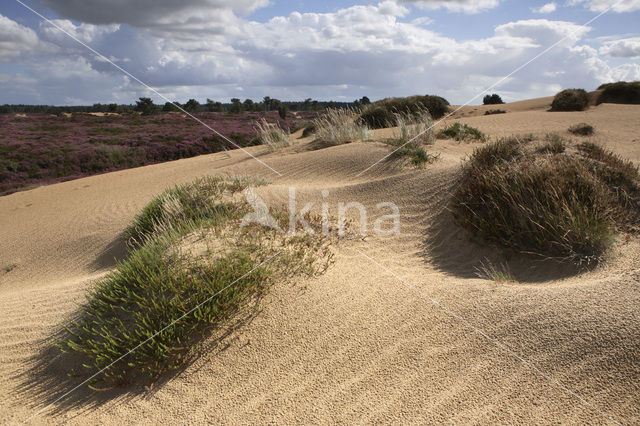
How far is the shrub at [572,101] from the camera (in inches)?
696

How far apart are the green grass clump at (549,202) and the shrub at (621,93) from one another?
717 inches

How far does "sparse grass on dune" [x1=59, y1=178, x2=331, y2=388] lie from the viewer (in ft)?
10.3

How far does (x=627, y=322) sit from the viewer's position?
110 inches

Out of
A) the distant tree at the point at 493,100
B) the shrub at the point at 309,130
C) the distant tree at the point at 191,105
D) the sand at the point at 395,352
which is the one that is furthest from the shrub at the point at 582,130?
the distant tree at the point at 191,105

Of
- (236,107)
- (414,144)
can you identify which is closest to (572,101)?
(414,144)

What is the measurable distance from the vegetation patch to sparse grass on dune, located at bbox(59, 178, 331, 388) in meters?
12.4

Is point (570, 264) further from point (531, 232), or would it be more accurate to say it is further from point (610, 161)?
point (610, 161)

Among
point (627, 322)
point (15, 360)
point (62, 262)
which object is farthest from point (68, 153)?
point (627, 322)

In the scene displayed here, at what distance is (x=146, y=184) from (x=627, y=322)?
10362mm

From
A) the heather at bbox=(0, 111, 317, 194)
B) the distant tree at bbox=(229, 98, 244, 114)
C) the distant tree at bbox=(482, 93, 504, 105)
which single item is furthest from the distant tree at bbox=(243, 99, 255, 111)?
the distant tree at bbox=(482, 93, 504, 105)

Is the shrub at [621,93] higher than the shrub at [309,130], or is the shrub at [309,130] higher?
the shrub at [621,93]

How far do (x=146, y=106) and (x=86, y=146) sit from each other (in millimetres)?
21768

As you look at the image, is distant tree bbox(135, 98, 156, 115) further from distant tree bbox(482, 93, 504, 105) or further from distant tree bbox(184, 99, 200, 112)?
distant tree bbox(482, 93, 504, 105)

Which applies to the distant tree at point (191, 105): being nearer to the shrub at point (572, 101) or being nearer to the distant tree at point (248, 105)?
the distant tree at point (248, 105)
